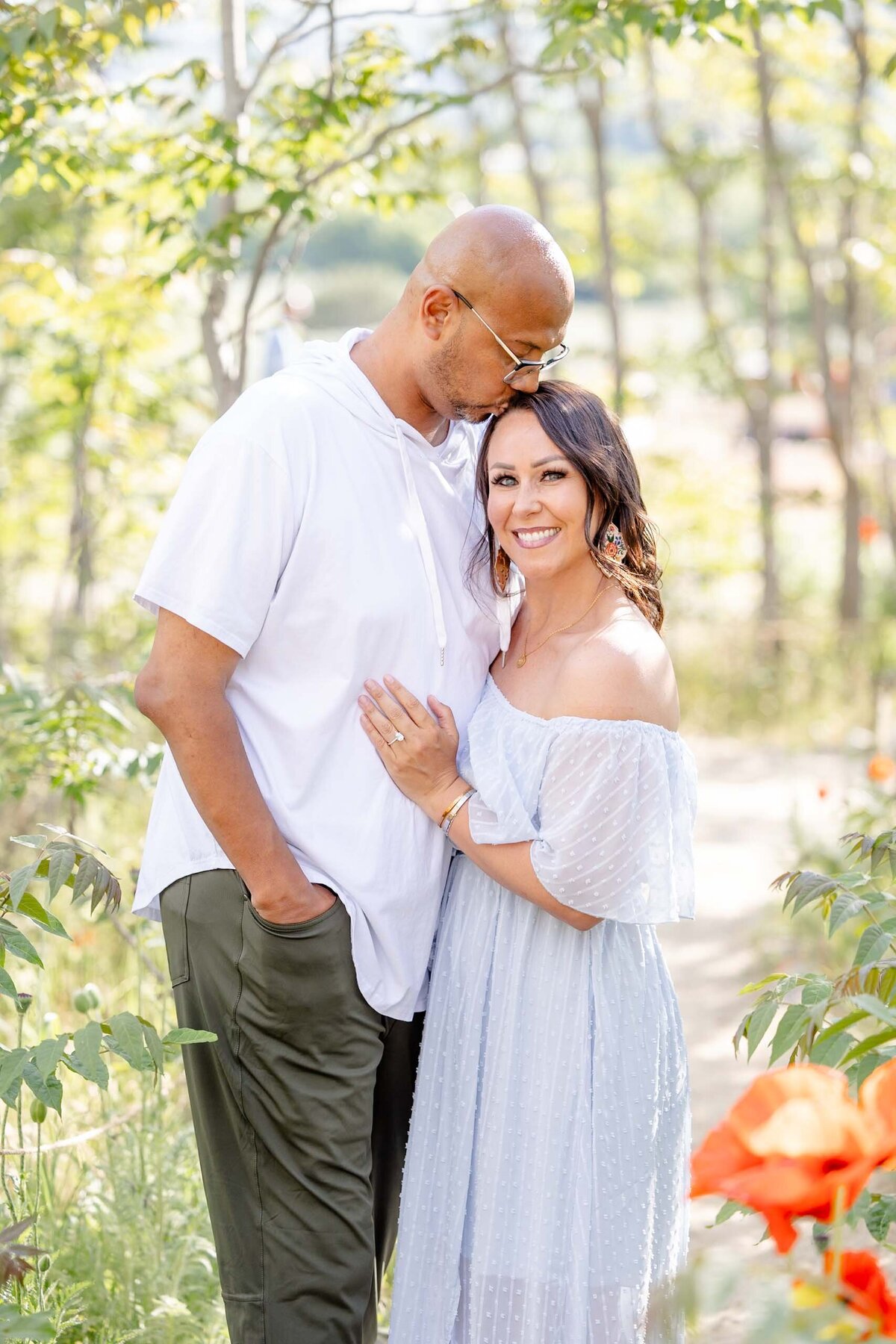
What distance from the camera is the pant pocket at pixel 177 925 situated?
2.26 m

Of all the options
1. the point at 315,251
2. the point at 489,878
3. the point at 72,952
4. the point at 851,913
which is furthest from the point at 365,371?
the point at 315,251

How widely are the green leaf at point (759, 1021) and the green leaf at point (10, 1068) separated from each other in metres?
0.89

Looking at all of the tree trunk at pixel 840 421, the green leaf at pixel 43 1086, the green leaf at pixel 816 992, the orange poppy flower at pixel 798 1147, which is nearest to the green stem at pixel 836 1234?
the orange poppy flower at pixel 798 1147

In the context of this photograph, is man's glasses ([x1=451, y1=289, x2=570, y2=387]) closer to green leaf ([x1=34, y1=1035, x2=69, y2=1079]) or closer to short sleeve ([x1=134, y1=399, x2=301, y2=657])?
short sleeve ([x1=134, y1=399, x2=301, y2=657])

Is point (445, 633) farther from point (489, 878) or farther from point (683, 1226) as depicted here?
point (683, 1226)

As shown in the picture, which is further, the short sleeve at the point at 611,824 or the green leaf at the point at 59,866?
the short sleeve at the point at 611,824

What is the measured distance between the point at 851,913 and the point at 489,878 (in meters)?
0.71

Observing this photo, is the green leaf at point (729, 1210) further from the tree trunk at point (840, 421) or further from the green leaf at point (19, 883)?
the tree trunk at point (840, 421)

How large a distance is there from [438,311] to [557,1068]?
4.12 ft

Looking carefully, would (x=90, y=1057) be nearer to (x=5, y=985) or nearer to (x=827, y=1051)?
(x=5, y=985)

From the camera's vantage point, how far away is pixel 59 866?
1788 millimetres

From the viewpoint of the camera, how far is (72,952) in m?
4.08

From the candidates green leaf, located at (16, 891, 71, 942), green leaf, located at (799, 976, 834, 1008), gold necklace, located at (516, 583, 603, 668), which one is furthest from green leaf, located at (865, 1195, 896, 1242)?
gold necklace, located at (516, 583, 603, 668)

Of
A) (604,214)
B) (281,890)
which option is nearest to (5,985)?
(281,890)
